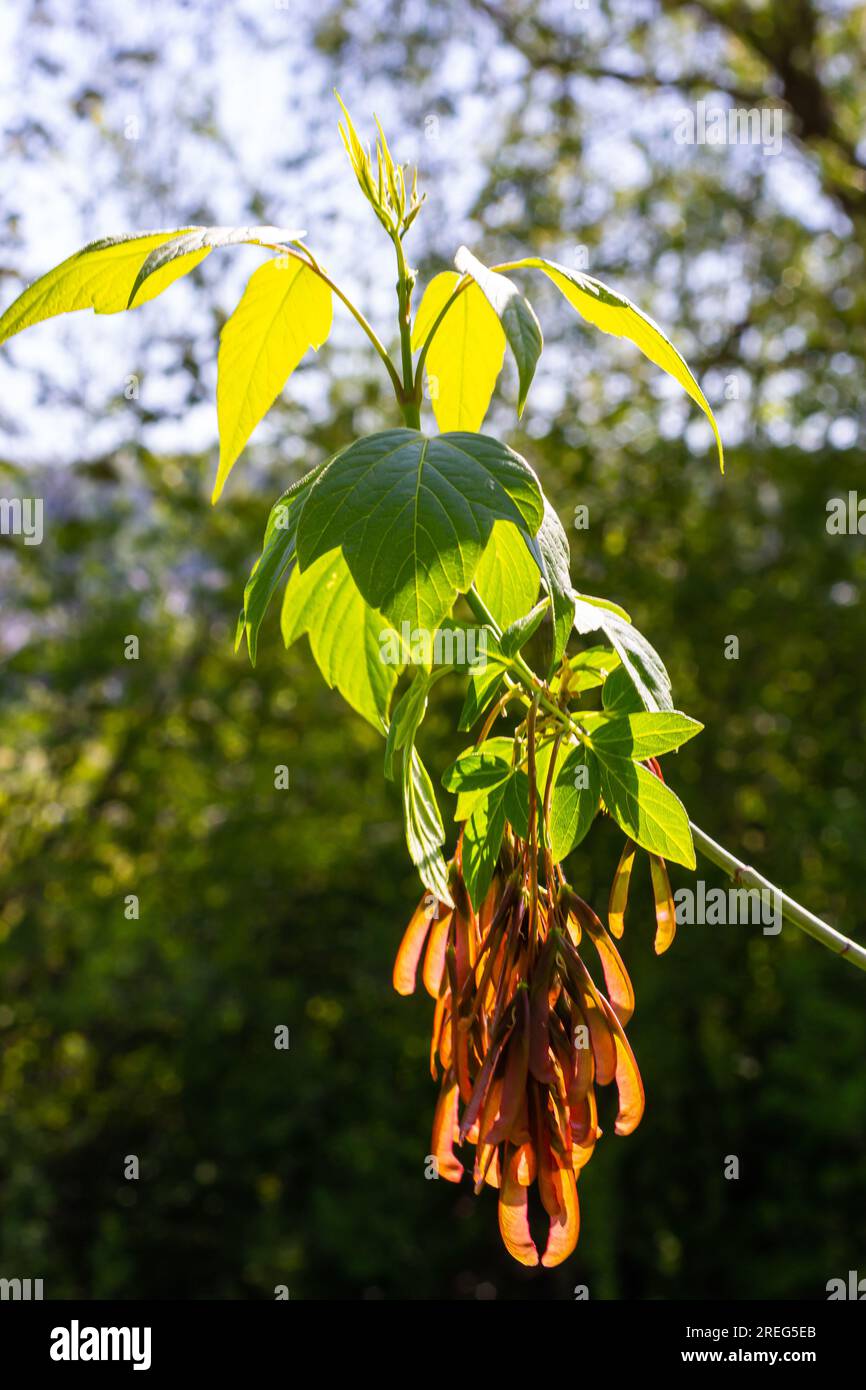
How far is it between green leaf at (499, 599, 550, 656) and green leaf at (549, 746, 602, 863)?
0.17 ft

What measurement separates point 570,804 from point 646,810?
0.14ft

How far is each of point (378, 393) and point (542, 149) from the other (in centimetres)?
70

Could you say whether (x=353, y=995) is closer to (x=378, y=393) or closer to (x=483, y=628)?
(x=378, y=393)

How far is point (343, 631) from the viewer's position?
1.91 feet

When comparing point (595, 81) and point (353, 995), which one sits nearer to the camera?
point (353, 995)

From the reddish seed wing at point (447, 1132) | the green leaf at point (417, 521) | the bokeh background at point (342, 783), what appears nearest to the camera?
the green leaf at point (417, 521)

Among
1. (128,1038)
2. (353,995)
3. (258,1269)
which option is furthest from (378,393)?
(258,1269)

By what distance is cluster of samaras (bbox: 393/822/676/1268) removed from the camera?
48cm

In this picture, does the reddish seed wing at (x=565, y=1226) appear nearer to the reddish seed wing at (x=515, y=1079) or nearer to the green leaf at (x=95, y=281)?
the reddish seed wing at (x=515, y=1079)

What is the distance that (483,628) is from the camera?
1.57ft

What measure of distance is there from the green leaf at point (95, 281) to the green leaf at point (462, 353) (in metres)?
0.12

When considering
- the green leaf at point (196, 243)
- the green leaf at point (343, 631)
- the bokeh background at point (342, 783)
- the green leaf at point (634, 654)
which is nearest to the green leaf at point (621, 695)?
the green leaf at point (634, 654)

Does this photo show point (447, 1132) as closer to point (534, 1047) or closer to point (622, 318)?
point (534, 1047)

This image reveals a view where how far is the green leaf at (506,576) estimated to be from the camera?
0.48m
